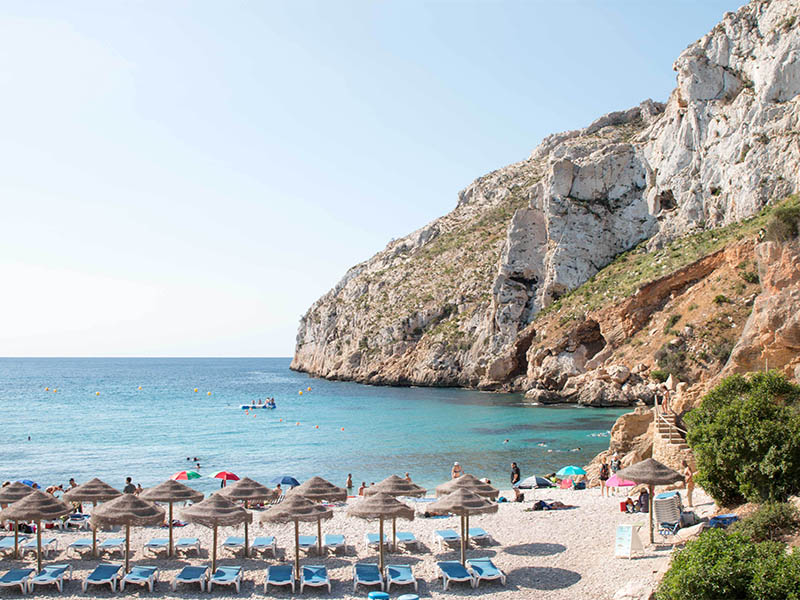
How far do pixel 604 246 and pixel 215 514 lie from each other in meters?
62.9

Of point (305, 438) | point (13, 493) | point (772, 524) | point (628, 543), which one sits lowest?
point (305, 438)

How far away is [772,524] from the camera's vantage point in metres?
11.5

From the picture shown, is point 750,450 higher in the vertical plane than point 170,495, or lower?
higher

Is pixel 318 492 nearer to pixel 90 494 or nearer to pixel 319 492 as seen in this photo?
pixel 319 492

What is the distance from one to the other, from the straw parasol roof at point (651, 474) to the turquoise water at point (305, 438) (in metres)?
13.0

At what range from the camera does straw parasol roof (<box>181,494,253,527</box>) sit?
517 inches

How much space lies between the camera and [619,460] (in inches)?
992

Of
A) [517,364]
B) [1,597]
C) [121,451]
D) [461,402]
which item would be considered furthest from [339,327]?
[1,597]

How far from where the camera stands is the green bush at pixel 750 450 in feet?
44.1

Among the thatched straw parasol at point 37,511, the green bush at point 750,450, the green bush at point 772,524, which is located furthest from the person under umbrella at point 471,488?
the thatched straw parasol at point 37,511

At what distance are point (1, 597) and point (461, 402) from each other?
49265 mm

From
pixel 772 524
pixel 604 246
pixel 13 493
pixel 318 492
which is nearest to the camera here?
pixel 772 524

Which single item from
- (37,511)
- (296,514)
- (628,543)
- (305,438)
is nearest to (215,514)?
(296,514)

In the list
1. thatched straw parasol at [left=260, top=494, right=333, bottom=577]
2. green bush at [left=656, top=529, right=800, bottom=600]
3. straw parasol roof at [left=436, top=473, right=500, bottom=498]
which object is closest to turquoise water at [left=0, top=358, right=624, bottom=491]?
straw parasol roof at [left=436, top=473, right=500, bottom=498]
